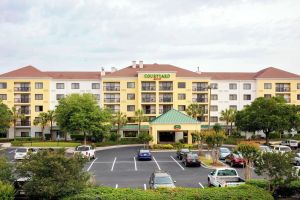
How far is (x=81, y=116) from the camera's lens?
61.7 m

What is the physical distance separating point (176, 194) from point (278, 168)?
5679 mm

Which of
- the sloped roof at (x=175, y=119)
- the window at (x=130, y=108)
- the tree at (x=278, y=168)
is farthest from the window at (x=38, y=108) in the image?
the tree at (x=278, y=168)

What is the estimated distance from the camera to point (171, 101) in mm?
79438

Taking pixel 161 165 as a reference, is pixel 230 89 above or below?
above

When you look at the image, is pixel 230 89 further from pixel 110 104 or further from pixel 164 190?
pixel 164 190

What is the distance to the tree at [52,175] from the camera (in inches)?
786

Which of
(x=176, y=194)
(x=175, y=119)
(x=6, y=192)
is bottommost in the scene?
(x=176, y=194)

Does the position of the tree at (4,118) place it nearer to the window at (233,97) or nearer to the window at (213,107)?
the window at (213,107)

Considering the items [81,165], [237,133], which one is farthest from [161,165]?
[237,133]

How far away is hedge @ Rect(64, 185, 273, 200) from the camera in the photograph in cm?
1930

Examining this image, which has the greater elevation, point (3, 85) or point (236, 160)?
point (3, 85)

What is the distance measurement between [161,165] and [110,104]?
39512mm

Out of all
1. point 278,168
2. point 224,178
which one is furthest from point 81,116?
A: point 278,168

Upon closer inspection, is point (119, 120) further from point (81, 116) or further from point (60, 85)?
point (60, 85)
